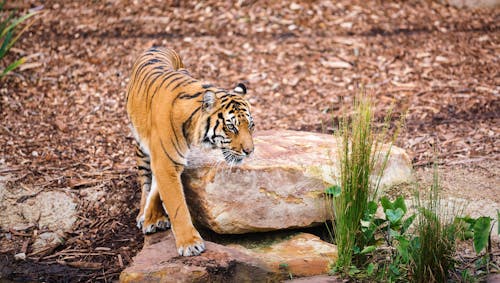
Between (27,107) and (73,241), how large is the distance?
2.57m

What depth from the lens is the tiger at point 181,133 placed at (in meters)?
4.55

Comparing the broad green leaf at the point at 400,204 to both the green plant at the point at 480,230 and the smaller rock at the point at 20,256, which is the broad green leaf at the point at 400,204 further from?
the smaller rock at the point at 20,256

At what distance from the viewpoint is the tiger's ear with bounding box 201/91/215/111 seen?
454cm

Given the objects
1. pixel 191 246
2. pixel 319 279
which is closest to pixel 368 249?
pixel 319 279

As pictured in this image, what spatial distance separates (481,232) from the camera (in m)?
4.12

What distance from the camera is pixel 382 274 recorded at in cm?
423

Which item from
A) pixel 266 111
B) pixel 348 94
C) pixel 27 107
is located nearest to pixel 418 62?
pixel 348 94

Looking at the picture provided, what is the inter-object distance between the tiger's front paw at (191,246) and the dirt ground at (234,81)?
79 cm

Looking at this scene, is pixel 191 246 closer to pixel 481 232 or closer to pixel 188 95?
pixel 188 95

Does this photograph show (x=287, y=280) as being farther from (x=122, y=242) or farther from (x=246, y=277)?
(x=122, y=242)

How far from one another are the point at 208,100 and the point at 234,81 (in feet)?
Result: 11.0

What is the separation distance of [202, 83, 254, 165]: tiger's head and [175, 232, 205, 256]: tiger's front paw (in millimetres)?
572

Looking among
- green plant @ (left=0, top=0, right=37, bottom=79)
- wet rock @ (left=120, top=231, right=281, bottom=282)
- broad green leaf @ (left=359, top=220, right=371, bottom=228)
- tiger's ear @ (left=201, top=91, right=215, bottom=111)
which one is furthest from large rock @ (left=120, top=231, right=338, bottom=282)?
green plant @ (left=0, top=0, right=37, bottom=79)

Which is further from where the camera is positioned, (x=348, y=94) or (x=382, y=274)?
(x=348, y=94)
